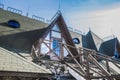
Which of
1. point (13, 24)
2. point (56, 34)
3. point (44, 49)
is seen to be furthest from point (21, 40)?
point (56, 34)

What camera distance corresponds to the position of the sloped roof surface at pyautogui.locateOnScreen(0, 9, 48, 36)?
13.8 meters

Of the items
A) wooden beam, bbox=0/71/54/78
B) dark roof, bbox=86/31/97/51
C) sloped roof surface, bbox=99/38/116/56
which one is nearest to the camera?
wooden beam, bbox=0/71/54/78

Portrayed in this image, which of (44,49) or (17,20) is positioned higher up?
(17,20)

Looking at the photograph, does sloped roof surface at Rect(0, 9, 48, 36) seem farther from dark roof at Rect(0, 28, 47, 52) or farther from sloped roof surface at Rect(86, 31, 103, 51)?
sloped roof surface at Rect(86, 31, 103, 51)

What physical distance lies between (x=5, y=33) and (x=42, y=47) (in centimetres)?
279

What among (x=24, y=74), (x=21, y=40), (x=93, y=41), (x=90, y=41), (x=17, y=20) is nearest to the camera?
(x=24, y=74)

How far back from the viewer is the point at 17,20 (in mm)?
15172

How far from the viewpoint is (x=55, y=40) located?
14789 mm

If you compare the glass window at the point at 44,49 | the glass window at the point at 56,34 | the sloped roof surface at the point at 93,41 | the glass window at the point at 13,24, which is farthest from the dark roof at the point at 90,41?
the glass window at the point at 13,24

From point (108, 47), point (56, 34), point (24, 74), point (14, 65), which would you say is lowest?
point (24, 74)

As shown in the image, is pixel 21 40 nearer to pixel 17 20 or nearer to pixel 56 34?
pixel 17 20

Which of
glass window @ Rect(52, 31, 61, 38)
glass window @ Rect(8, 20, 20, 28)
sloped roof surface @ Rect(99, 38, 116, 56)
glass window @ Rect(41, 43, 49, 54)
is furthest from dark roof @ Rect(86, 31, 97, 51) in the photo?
glass window @ Rect(8, 20, 20, 28)

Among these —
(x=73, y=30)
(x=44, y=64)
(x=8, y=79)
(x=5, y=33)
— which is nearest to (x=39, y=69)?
(x=8, y=79)

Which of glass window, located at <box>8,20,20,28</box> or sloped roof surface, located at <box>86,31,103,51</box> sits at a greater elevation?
glass window, located at <box>8,20,20,28</box>
